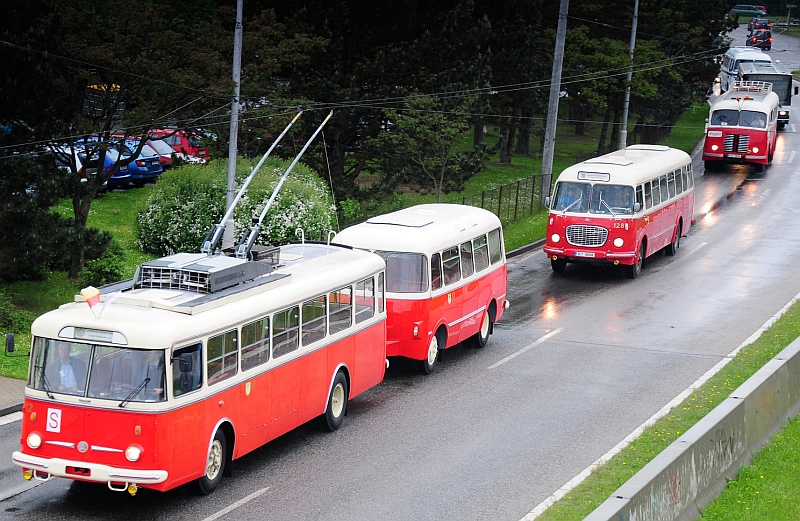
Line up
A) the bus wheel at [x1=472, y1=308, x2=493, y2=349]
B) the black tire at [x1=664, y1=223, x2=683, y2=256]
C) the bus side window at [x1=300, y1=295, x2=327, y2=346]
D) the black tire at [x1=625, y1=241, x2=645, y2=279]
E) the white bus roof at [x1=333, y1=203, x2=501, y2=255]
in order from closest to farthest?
the bus side window at [x1=300, y1=295, x2=327, y2=346]
the white bus roof at [x1=333, y1=203, x2=501, y2=255]
the bus wheel at [x1=472, y1=308, x2=493, y2=349]
the black tire at [x1=625, y1=241, x2=645, y2=279]
the black tire at [x1=664, y1=223, x2=683, y2=256]

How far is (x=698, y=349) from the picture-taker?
23.0 m

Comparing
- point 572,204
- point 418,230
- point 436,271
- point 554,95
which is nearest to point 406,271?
point 436,271

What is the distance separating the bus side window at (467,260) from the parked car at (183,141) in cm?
953

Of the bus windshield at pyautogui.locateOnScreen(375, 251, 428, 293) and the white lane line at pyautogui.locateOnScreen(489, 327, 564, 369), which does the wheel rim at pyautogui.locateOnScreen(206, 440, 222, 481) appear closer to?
the bus windshield at pyautogui.locateOnScreen(375, 251, 428, 293)

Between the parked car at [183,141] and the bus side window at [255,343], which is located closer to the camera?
the bus side window at [255,343]

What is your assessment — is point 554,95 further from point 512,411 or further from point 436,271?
point 512,411

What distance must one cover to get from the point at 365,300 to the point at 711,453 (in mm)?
6516

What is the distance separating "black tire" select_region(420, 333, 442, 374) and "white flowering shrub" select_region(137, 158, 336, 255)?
27.0 ft

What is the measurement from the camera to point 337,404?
1750cm

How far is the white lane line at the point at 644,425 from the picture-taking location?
14.1 meters

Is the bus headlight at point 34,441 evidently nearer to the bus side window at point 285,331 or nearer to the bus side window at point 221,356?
the bus side window at point 221,356

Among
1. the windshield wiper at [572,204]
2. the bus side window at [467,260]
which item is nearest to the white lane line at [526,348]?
the bus side window at [467,260]

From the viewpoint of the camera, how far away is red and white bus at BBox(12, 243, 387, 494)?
13102mm

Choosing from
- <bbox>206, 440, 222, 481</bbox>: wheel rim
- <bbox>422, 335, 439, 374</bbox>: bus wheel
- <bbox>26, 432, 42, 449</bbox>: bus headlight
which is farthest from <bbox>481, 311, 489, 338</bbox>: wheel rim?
<bbox>26, 432, 42, 449</bbox>: bus headlight
